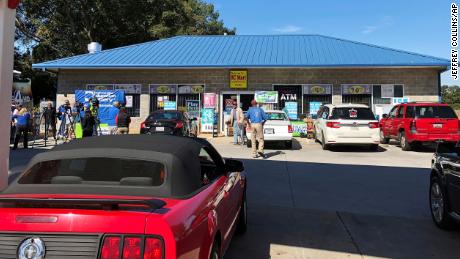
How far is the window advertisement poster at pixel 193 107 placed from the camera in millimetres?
23500

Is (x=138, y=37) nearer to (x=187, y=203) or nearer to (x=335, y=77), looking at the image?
(x=335, y=77)

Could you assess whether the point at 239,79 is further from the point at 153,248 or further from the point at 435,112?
the point at 153,248

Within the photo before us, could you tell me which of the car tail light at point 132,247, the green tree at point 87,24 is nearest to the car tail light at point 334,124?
the car tail light at point 132,247

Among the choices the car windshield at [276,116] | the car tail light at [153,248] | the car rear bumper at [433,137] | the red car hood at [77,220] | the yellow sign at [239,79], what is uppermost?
the yellow sign at [239,79]

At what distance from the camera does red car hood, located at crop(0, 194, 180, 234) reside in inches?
104

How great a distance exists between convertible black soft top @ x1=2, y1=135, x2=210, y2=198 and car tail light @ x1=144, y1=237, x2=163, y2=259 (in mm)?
665

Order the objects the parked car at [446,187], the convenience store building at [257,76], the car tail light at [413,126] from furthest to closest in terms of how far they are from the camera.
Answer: the convenience store building at [257,76] < the car tail light at [413,126] < the parked car at [446,187]

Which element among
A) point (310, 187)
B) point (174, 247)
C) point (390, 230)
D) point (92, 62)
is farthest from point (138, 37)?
point (174, 247)

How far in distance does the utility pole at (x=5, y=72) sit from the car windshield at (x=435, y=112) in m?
13.6

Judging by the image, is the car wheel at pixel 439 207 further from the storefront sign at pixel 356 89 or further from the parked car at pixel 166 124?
the storefront sign at pixel 356 89

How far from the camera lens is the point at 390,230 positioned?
629 centimetres

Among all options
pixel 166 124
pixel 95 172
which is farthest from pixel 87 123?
pixel 95 172

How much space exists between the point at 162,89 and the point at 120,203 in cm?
2114

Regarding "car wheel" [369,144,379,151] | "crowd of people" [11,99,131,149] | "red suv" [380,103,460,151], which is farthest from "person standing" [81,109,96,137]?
"red suv" [380,103,460,151]
